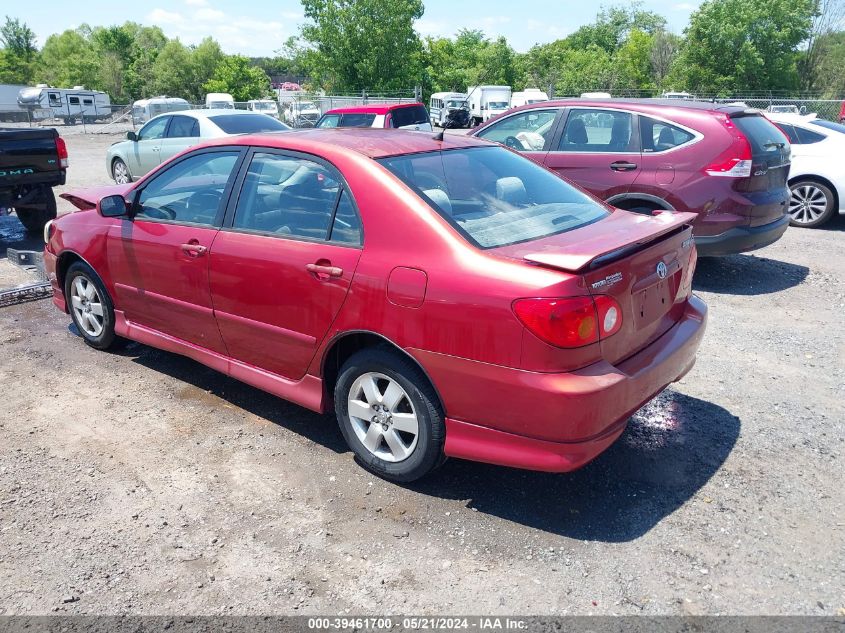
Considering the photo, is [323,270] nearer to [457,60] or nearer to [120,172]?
[120,172]

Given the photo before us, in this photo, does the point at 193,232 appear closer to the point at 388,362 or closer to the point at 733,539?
the point at 388,362

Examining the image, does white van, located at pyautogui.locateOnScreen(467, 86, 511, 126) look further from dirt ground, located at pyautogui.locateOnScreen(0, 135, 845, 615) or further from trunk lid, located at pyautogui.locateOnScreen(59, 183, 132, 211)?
dirt ground, located at pyautogui.locateOnScreen(0, 135, 845, 615)

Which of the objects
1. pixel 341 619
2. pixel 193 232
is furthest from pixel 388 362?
pixel 193 232

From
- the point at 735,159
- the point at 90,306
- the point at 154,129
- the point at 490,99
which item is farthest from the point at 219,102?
the point at 735,159

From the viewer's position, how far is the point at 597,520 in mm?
3270

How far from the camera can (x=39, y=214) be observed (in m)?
9.80

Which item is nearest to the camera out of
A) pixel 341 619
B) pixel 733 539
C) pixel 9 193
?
pixel 341 619

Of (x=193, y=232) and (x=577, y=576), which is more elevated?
(x=193, y=232)

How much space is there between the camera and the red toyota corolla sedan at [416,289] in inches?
116

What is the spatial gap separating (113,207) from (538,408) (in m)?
3.21

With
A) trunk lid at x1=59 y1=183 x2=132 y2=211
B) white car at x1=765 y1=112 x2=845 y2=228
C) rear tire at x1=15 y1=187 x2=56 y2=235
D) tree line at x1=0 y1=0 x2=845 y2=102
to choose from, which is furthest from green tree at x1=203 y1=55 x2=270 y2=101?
trunk lid at x1=59 y1=183 x2=132 y2=211

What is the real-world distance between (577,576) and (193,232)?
291 cm

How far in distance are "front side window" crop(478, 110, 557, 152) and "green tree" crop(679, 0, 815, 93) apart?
154 ft

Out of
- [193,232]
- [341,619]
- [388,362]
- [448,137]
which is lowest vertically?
[341,619]
